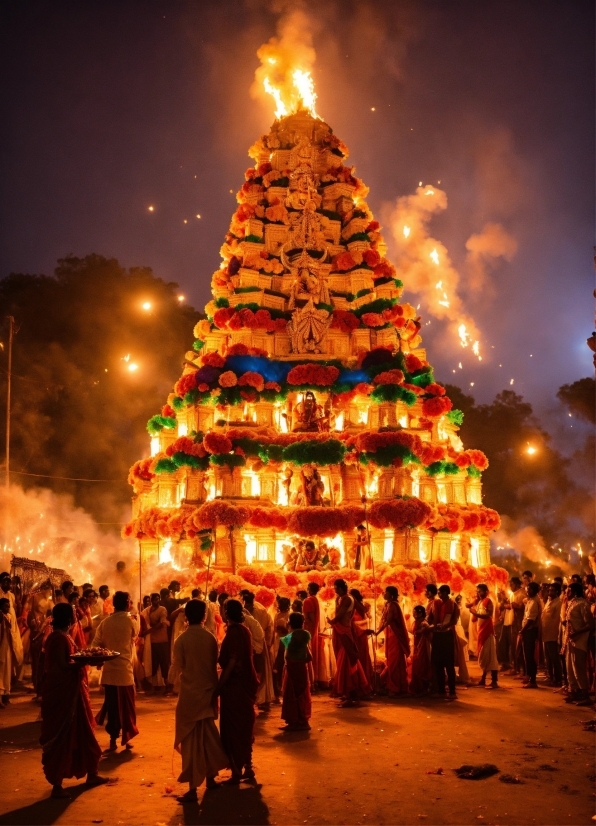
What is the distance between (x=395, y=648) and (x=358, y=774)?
16.2 feet

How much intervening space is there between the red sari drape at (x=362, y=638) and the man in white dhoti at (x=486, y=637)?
6.72 ft

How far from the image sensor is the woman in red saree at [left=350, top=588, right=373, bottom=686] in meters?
11.9

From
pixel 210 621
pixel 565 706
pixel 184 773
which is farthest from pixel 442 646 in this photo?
pixel 184 773

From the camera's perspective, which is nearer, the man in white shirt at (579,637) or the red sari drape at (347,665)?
the man in white shirt at (579,637)

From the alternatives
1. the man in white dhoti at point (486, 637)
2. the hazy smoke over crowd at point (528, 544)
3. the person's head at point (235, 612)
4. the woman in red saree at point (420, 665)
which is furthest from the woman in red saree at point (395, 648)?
the hazy smoke over crowd at point (528, 544)

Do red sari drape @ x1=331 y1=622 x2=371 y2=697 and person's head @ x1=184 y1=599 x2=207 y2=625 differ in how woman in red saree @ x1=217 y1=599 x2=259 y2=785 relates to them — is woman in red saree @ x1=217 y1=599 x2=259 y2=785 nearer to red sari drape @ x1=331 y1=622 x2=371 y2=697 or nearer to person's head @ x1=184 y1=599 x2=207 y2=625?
person's head @ x1=184 y1=599 x2=207 y2=625

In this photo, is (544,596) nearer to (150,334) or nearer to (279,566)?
(279,566)

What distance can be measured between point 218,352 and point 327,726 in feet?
50.6

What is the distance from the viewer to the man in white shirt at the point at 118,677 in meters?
8.45

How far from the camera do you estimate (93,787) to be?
7.12 metres

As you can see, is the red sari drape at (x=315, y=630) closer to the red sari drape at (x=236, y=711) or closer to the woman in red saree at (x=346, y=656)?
the woman in red saree at (x=346, y=656)

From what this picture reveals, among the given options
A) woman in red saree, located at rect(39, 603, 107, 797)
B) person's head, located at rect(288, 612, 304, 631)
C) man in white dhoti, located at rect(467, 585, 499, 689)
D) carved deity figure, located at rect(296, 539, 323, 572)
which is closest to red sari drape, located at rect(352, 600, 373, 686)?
man in white dhoti, located at rect(467, 585, 499, 689)

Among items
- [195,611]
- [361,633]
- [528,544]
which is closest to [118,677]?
[195,611]

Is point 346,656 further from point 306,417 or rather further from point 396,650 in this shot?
point 306,417
